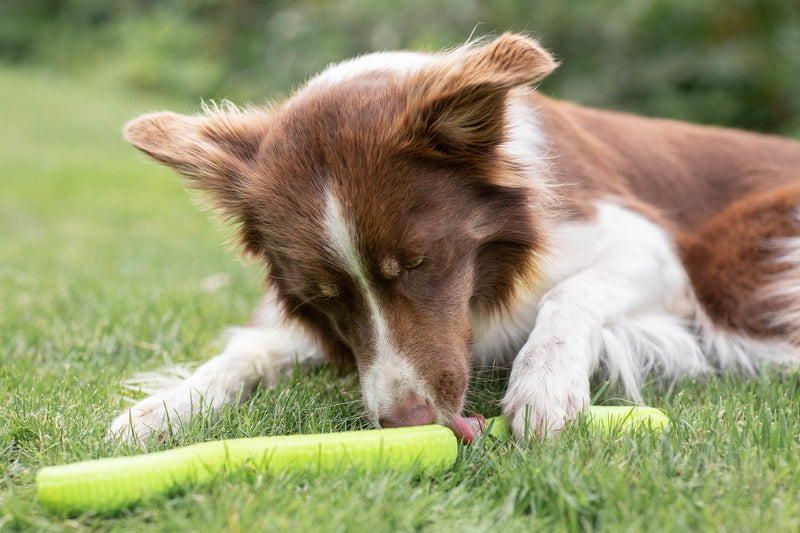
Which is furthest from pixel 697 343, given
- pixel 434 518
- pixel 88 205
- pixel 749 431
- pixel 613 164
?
pixel 88 205

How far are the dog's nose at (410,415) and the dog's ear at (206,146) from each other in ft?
3.96

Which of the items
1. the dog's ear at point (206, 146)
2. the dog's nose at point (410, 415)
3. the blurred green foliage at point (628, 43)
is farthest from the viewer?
the blurred green foliage at point (628, 43)

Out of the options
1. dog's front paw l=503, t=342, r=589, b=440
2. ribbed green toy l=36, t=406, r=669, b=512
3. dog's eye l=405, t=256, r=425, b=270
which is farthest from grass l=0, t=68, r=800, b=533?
dog's eye l=405, t=256, r=425, b=270

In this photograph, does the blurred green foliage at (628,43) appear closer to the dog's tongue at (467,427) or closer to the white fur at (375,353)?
the white fur at (375,353)

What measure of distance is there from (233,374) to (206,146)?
40.3 inches

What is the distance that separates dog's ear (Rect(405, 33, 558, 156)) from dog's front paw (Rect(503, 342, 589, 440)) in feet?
3.01

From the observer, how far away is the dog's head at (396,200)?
2939 mm

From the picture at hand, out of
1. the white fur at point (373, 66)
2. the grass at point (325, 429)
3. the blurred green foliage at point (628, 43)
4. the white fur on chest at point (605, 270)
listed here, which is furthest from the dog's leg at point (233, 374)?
the blurred green foliage at point (628, 43)

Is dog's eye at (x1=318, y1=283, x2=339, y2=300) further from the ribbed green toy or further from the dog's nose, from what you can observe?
the ribbed green toy

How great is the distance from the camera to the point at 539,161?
3539 mm

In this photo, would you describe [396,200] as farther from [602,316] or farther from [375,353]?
[602,316]

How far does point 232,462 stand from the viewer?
8.03 ft

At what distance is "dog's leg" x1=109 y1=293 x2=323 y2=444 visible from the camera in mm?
3064

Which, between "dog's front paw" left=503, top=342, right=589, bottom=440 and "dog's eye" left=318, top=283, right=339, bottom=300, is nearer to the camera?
"dog's front paw" left=503, top=342, right=589, bottom=440
